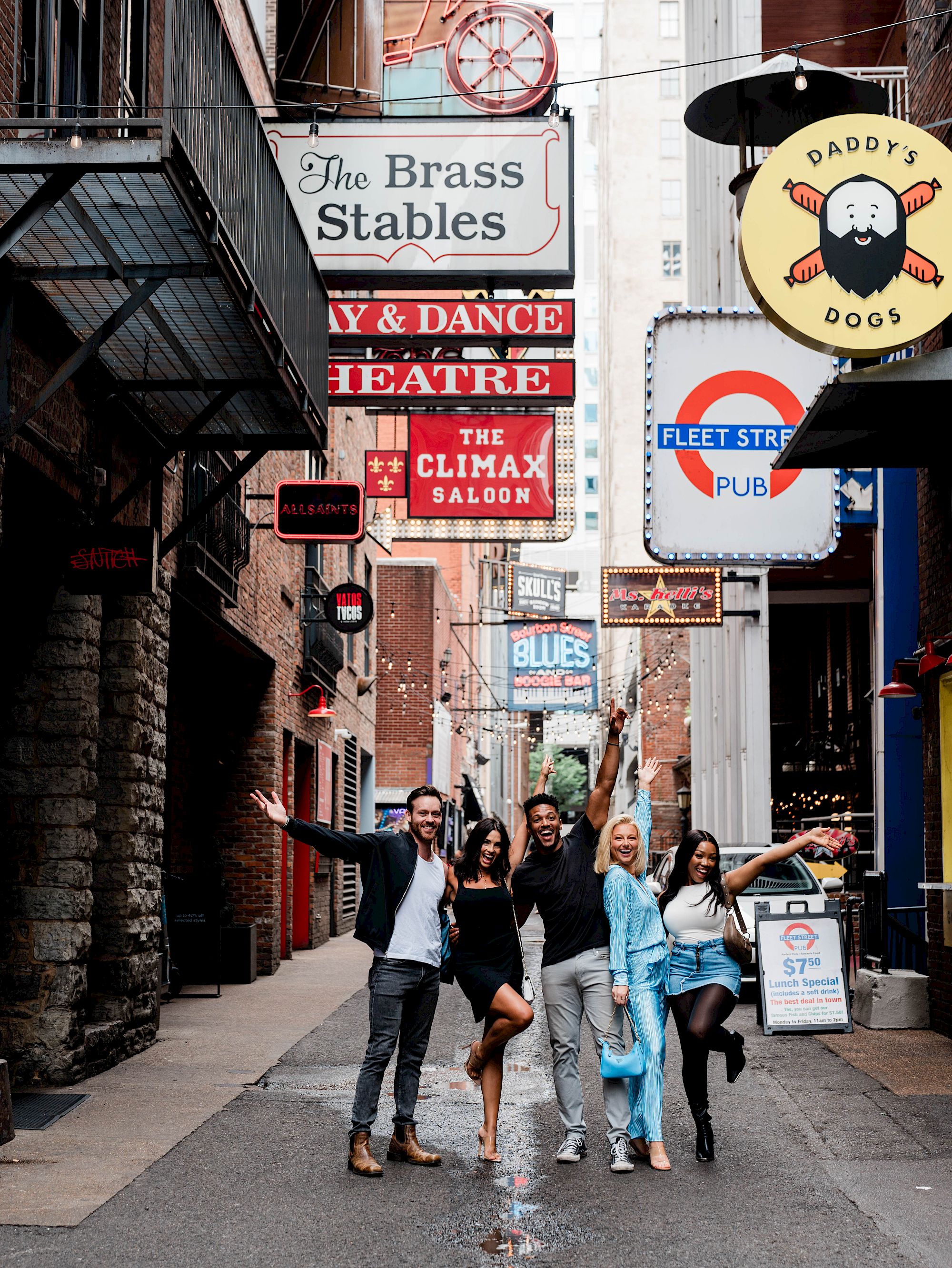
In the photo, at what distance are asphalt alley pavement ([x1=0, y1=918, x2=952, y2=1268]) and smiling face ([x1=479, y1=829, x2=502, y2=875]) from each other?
1442 mm

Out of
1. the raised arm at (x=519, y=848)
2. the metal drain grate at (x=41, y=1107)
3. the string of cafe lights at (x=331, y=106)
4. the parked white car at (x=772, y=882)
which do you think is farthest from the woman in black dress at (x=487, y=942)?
the parked white car at (x=772, y=882)

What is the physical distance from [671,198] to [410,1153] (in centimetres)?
6546

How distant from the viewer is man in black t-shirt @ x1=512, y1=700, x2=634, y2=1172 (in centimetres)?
718

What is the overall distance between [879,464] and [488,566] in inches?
2253

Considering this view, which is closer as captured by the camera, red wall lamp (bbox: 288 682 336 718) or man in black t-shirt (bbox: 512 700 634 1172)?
man in black t-shirt (bbox: 512 700 634 1172)

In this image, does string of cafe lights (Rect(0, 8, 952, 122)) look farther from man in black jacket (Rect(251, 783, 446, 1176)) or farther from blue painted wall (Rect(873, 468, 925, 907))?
blue painted wall (Rect(873, 468, 925, 907))

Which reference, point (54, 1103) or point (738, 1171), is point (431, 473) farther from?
point (738, 1171)

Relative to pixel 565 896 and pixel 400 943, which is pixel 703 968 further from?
pixel 400 943

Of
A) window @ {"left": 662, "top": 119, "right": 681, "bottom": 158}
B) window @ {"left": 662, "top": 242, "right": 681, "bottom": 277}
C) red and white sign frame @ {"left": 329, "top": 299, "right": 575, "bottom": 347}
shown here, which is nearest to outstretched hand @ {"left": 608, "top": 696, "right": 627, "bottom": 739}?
red and white sign frame @ {"left": 329, "top": 299, "right": 575, "bottom": 347}

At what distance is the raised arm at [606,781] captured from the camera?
7500 mm

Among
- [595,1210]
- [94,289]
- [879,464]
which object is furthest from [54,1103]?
[879,464]

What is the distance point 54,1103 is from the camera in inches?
341

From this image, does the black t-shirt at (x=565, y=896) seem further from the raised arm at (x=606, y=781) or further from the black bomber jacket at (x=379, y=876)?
the black bomber jacket at (x=379, y=876)

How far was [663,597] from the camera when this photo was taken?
21.3 m
